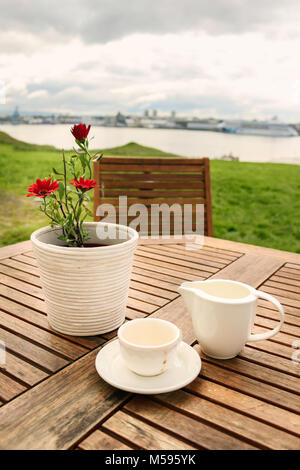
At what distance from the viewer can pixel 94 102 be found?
473 centimetres

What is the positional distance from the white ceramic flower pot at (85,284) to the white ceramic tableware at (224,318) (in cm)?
19

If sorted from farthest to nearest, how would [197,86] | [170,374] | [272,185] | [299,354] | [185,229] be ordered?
[197,86]
[272,185]
[185,229]
[299,354]
[170,374]

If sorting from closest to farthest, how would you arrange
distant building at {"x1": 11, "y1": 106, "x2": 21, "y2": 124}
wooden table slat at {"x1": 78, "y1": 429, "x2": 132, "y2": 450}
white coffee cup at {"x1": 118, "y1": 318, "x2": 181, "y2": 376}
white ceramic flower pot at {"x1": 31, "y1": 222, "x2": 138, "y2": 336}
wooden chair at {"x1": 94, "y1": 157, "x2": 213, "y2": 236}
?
wooden table slat at {"x1": 78, "y1": 429, "x2": 132, "y2": 450}, white coffee cup at {"x1": 118, "y1": 318, "x2": 181, "y2": 376}, white ceramic flower pot at {"x1": 31, "y1": 222, "x2": 138, "y2": 336}, wooden chair at {"x1": 94, "y1": 157, "x2": 213, "y2": 236}, distant building at {"x1": 11, "y1": 106, "x2": 21, "y2": 124}

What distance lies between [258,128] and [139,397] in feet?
15.3

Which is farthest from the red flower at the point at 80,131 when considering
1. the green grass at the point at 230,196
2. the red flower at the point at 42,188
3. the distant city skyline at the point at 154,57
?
the distant city skyline at the point at 154,57

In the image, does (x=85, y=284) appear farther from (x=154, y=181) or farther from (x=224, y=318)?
(x=154, y=181)

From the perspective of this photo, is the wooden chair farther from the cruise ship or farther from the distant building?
the cruise ship

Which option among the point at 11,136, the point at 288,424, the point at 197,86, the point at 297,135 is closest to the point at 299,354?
the point at 288,424

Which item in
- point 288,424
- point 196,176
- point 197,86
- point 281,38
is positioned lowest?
point 288,424

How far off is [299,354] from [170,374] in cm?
34

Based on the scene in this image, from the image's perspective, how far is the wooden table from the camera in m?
0.63

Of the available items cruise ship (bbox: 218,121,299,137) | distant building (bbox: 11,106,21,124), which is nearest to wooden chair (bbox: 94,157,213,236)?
distant building (bbox: 11,106,21,124)

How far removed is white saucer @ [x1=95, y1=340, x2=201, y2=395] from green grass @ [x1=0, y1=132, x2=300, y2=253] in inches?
127

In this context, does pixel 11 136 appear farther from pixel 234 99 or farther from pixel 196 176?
pixel 196 176
